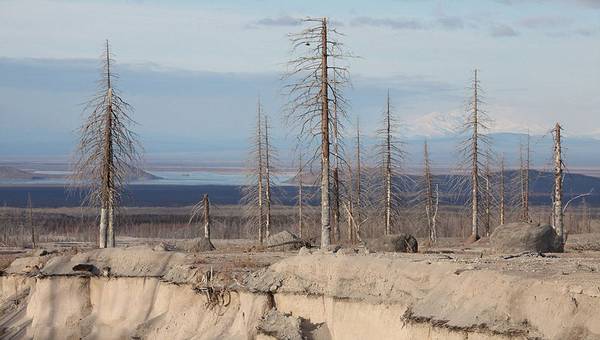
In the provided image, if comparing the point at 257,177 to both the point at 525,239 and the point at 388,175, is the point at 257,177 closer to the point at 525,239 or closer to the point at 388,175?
the point at 388,175

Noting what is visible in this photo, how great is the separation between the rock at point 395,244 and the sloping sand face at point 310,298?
4032mm

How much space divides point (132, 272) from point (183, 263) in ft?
7.49

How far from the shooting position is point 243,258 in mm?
32844

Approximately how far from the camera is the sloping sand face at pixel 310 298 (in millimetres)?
19219

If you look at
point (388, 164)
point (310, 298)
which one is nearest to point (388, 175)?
point (388, 164)

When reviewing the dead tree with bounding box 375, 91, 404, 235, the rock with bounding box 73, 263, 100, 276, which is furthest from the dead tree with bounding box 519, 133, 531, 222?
the rock with bounding box 73, 263, 100, 276

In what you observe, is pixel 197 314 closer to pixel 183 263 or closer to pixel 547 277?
pixel 183 263

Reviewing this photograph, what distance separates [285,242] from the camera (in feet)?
129

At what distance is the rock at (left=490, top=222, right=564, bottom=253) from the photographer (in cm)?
3309

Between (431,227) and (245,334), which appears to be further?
(431,227)

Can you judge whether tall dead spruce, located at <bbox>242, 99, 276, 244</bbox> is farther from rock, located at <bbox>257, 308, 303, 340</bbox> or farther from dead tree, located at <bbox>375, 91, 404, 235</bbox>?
rock, located at <bbox>257, 308, 303, 340</bbox>

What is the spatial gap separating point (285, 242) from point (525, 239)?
31.7 feet

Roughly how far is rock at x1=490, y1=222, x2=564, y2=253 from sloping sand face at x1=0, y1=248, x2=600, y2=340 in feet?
15.9

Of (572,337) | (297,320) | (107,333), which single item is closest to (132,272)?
(107,333)
